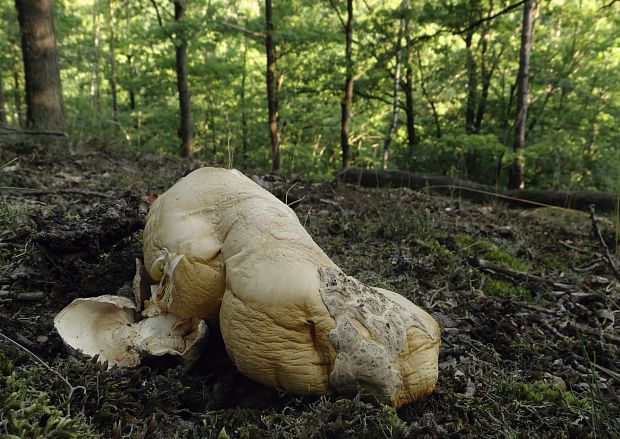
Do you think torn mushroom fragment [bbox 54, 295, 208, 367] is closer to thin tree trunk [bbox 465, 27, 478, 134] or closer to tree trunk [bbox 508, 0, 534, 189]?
tree trunk [bbox 508, 0, 534, 189]

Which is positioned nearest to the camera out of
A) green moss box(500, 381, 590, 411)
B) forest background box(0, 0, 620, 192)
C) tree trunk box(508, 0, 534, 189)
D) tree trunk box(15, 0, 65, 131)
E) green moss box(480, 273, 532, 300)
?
green moss box(500, 381, 590, 411)

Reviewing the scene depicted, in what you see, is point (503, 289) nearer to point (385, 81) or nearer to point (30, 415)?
point (30, 415)

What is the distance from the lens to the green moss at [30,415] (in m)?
1.33

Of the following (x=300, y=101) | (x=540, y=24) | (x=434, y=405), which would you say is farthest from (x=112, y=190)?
(x=540, y=24)

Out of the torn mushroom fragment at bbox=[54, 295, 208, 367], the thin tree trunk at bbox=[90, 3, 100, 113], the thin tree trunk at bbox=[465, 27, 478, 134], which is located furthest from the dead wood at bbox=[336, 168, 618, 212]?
the thin tree trunk at bbox=[90, 3, 100, 113]

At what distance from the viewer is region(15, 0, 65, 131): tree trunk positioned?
263 inches

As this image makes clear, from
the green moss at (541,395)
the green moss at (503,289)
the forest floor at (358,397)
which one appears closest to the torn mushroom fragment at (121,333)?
the forest floor at (358,397)

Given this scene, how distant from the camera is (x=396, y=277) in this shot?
11.2 feet

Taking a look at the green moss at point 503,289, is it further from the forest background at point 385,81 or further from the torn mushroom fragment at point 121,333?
the forest background at point 385,81

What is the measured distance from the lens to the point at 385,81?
52.1 ft

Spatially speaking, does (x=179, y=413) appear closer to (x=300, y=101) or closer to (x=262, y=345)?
(x=262, y=345)

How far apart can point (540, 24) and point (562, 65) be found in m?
1.96

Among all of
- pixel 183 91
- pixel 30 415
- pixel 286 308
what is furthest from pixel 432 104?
pixel 30 415

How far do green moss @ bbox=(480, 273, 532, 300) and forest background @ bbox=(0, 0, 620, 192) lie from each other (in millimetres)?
6828
